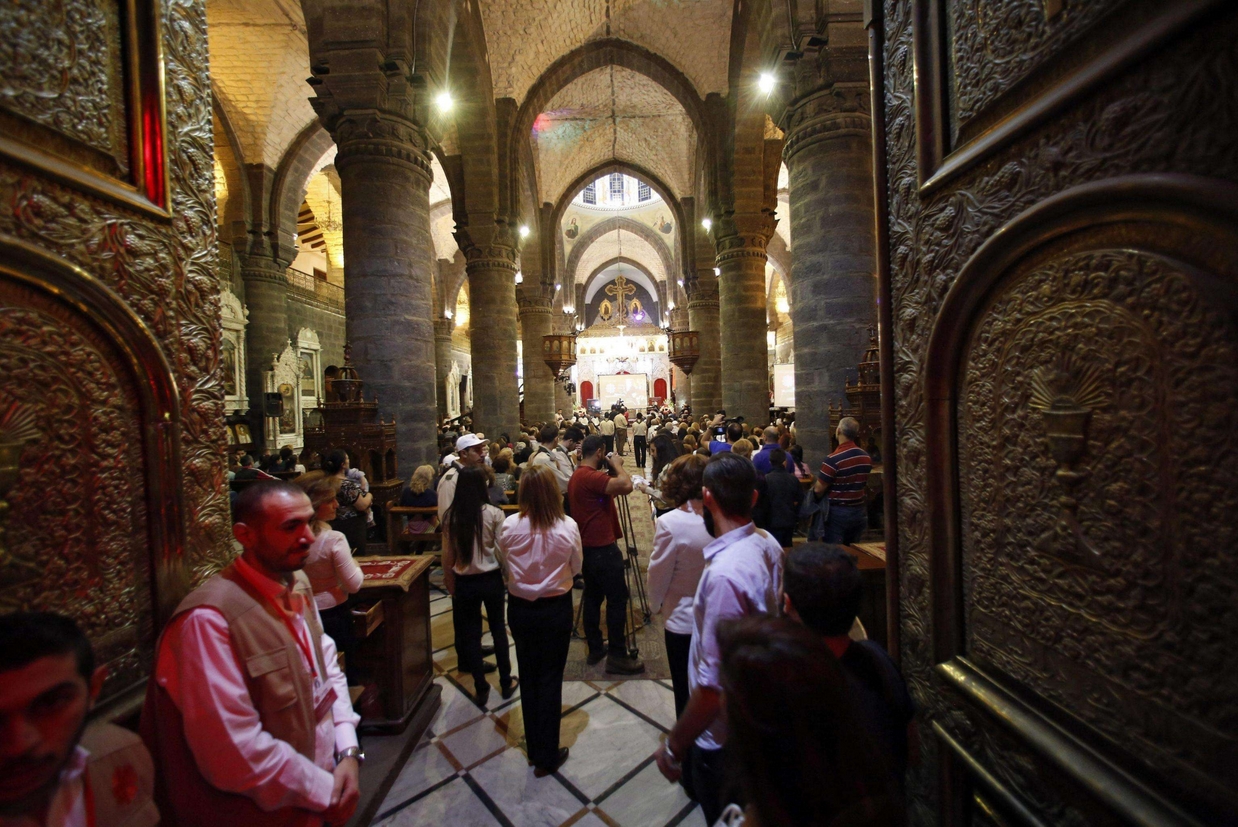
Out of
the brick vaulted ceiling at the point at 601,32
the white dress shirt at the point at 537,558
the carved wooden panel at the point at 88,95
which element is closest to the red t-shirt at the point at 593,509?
the white dress shirt at the point at 537,558

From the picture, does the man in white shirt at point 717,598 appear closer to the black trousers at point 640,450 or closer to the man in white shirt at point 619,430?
the black trousers at point 640,450

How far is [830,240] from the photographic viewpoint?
551 centimetres

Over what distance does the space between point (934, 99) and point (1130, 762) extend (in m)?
1.80

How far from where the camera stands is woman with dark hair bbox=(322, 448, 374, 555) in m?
4.02

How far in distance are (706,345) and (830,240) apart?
9011 millimetres

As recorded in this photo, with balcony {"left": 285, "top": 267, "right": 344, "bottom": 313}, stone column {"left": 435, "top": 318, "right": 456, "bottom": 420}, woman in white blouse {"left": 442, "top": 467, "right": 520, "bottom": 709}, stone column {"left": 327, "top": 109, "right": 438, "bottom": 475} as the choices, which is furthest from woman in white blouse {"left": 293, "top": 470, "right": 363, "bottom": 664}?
stone column {"left": 435, "top": 318, "right": 456, "bottom": 420}

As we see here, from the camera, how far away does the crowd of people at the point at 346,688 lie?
87 cm

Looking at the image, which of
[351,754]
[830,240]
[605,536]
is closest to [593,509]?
[605,536]

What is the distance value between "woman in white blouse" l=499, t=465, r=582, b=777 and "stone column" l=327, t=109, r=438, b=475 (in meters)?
4.03

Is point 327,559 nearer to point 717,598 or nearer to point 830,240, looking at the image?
point 717,598

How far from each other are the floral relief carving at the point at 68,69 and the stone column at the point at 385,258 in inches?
180

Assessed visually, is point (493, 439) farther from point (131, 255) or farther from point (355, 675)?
point (131, 255)

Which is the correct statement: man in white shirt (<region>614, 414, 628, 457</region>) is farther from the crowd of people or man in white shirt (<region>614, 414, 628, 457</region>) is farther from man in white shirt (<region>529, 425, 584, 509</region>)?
the crowd of people

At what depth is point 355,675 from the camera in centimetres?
289
